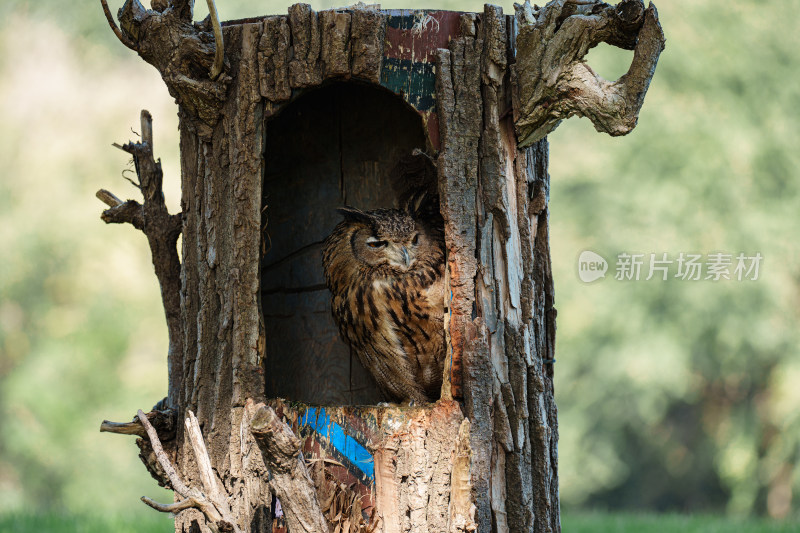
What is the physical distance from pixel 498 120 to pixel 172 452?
1.55 meters

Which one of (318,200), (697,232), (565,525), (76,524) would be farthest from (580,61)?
(697,232)

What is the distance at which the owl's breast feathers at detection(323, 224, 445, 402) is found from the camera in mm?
3010

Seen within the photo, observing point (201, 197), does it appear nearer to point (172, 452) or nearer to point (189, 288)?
point (189, 288)

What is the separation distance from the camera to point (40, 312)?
30.4ft

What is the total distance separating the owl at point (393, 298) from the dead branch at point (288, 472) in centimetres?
73

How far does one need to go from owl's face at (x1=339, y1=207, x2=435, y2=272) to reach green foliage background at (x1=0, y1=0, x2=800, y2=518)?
16.4 feet

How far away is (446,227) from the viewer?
8.41 ft

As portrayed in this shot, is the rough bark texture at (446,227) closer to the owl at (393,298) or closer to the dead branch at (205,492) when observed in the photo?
the dead branch at (205,492)

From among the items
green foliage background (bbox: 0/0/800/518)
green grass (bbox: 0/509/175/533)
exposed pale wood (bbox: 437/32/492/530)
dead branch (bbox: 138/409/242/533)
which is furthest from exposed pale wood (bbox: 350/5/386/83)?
green foliage background (bbox: 0/0/800/518)

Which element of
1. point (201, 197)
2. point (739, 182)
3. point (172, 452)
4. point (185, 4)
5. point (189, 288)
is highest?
point (739, 182)

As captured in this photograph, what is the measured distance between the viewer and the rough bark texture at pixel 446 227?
8.16ft

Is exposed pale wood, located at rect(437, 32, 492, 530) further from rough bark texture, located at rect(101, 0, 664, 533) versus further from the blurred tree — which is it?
the blurred tree

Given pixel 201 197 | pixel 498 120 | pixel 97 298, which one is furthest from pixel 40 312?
pixel 498 120

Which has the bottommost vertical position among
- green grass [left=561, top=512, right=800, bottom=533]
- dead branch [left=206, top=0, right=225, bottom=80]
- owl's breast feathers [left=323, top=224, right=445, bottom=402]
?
green grass [left=561, top=512, right=800, bottom=533]
